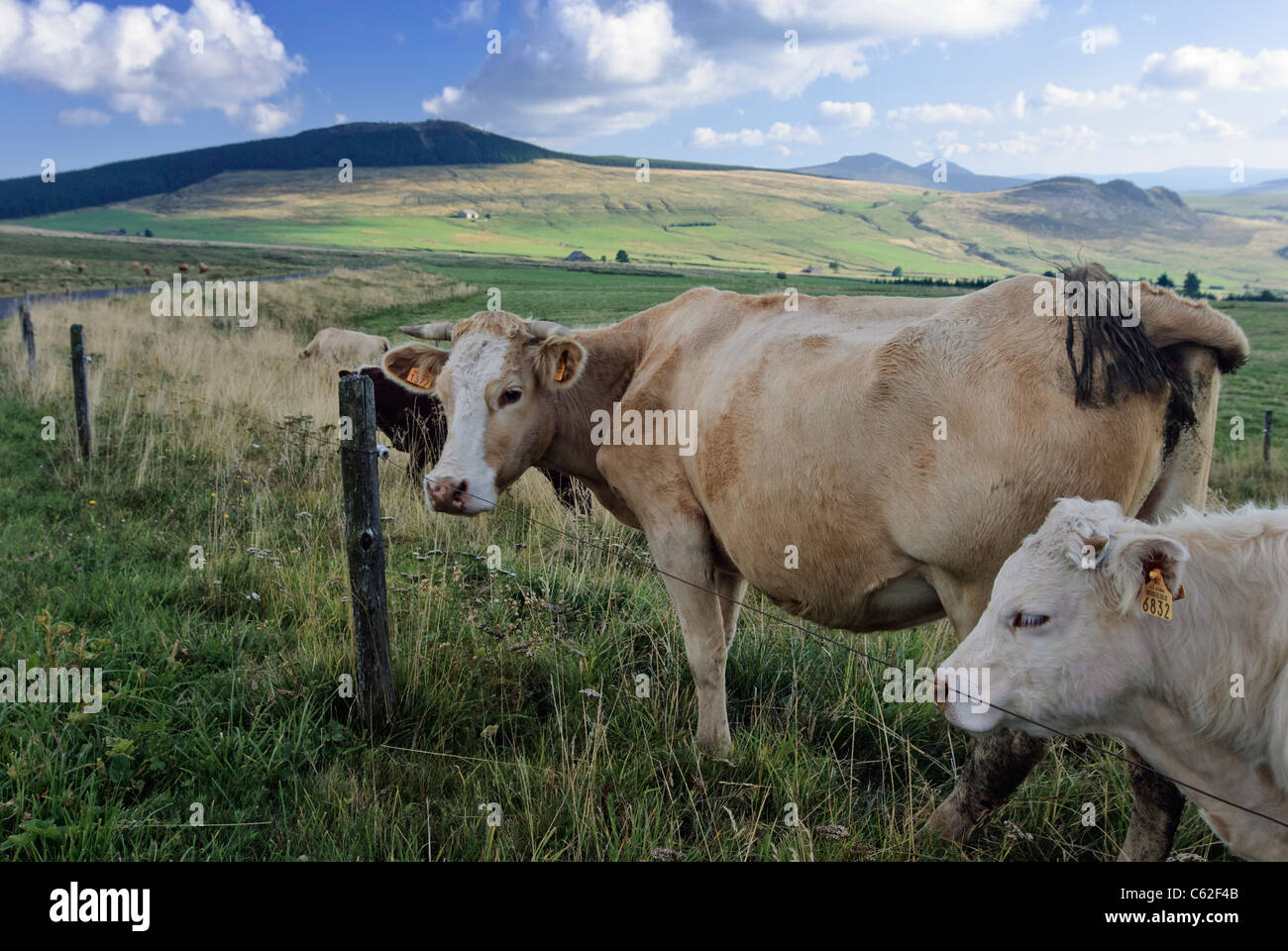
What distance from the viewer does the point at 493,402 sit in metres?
4.72

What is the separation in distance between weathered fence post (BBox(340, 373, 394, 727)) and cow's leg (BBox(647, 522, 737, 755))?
1.52 m

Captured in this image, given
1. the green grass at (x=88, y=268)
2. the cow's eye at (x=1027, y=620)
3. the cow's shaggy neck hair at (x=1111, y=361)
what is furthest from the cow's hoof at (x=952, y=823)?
the green grass at (x=88, y=268)

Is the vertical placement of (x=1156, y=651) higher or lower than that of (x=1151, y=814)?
higher

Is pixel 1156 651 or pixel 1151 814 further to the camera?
pixel 1151 814

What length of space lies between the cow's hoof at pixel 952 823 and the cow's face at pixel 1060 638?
92 centimetres

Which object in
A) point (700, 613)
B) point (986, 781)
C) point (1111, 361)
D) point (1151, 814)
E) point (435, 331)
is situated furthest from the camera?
point (435, 331)

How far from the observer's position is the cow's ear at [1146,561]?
251 cm

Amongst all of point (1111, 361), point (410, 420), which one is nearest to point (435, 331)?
point (1111, 361)

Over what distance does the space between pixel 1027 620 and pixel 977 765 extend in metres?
1.04

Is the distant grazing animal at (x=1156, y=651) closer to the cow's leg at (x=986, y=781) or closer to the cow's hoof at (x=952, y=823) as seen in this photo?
the cow's leg at (x=986, y=781)

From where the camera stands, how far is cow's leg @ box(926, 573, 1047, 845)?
11.0 ft

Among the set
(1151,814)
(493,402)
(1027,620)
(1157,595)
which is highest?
(493,402)

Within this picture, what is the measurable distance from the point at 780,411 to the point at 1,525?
22.2 feet

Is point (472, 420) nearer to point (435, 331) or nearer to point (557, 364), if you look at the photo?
point (557, 364)
